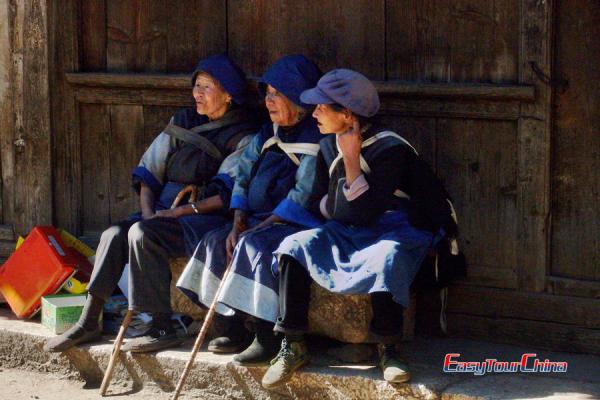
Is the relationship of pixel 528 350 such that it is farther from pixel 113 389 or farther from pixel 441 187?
pixel 113 389

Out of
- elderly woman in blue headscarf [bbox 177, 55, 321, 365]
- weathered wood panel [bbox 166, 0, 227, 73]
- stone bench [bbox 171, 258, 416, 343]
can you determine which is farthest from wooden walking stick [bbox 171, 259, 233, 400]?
weathered wood panel [bbox 166, 0, 227, 73]

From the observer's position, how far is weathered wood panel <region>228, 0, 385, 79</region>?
19.7 ft

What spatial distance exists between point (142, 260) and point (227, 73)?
3.49 feet

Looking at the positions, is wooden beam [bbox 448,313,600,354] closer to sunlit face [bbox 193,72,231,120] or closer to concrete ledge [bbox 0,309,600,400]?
concrete ledge [bbox 0,309,600,400]

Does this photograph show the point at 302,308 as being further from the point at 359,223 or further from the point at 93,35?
the point at 93,35

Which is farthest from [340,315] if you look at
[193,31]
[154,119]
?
[193,31]

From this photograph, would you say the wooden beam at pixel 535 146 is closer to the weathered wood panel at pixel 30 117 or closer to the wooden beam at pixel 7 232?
the weathered wood panel at pixel 30 117

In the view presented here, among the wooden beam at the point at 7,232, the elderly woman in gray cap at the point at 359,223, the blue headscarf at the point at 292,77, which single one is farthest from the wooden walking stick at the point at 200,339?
the wooden beam at the point at 7,232

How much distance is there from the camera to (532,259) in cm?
568

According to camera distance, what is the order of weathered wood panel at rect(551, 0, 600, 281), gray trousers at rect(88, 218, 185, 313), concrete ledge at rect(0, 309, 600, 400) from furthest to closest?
gray trousers at rect(88, 218, 185, 313) < weathered wood panel at rect(551, 0, 600, 281) < concrete ledge at rect(0, 309, 600, 400)

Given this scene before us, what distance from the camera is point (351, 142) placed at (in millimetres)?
5332

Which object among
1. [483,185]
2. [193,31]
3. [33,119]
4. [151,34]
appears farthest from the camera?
[33,119]

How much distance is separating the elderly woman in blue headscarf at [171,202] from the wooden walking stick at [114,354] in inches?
3.3

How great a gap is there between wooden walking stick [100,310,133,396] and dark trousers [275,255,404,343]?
0.89 meters
